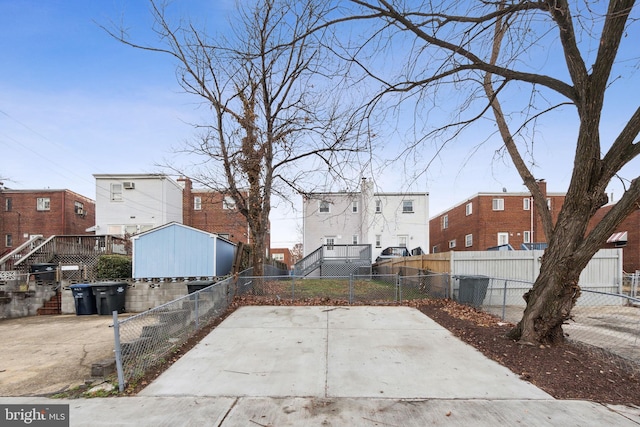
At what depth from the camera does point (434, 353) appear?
5754mm

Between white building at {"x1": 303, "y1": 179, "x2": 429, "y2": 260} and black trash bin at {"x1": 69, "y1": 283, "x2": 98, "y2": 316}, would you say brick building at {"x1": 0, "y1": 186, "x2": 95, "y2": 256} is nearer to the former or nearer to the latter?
black trash bin at {"x1": 69, "y1": 283, "x2": 98, "y2": 316}

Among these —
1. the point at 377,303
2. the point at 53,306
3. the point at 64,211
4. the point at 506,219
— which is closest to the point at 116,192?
the point at 64,211

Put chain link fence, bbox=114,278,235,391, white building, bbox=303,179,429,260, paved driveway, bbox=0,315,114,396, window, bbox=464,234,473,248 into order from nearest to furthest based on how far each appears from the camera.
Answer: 1. chain link fence, bbox=114,278,235,391
2. paved driveway, bbox=0,315,114,396
3. white building, bbox=303,179,429,260
4. window, bbox=464,234,473,248

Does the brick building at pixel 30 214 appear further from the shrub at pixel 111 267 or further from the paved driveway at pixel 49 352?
the paved driveway at pixel 49 352

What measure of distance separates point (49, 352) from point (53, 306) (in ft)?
23.9

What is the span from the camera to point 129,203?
23.4 metres

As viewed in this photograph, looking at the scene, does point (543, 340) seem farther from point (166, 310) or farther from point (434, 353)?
point (166, 310)

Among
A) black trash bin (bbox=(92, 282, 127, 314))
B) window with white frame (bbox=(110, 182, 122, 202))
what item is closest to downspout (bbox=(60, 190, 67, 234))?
window with white frame (bbox=(110, 182, 122, 202))

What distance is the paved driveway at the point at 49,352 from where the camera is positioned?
4957mm

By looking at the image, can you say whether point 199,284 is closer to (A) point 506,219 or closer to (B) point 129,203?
(B) point 129,203

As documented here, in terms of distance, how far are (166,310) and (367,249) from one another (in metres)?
15.3

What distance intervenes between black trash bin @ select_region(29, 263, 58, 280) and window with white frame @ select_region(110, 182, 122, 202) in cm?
922

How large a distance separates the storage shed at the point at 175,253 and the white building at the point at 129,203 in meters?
10.6

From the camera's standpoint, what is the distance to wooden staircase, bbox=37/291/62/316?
12.5 metres
